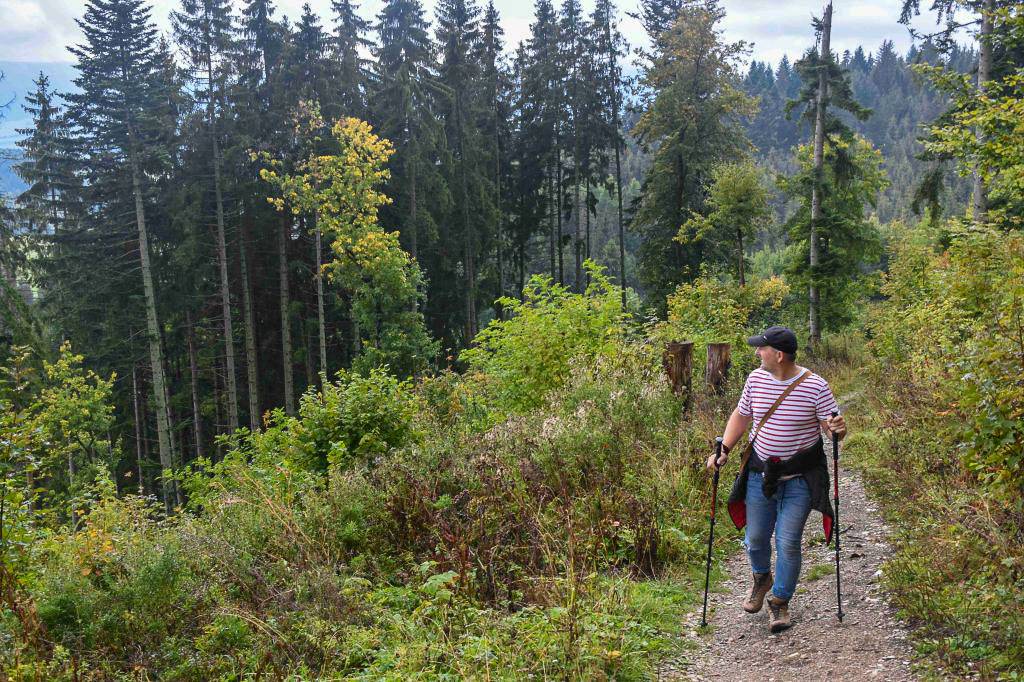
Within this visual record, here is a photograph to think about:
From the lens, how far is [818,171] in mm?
21562

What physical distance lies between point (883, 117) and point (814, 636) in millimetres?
157780

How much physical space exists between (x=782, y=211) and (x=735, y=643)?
127535mm

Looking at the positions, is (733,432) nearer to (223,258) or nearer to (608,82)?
(223,258)

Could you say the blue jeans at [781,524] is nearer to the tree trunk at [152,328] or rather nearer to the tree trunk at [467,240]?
the tree trunk at [152,328]

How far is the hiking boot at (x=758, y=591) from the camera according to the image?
201 inches

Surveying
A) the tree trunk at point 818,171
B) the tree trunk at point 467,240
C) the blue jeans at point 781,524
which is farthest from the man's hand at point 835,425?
the tree trunk at point 467,240

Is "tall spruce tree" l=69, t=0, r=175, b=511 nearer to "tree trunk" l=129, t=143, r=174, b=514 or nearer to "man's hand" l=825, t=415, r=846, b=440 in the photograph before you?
"tree trunk" l=129, t=143, r=174, b=514

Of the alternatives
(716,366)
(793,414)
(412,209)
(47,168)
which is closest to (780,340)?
(793,414)

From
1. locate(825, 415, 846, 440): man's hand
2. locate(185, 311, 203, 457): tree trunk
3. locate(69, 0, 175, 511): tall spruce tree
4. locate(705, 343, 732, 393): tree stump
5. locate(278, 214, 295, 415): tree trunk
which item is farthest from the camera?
locate(185, 311, 203, 457): tree trunk

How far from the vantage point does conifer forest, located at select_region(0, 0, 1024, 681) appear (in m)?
4.68

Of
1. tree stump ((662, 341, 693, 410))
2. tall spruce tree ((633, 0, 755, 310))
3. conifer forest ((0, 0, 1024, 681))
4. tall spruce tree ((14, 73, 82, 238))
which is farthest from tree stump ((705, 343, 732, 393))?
tall spruce tree ((14, 73, 82, 238))

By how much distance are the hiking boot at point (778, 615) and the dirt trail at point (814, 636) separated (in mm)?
61

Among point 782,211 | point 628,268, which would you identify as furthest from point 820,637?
point 782,211

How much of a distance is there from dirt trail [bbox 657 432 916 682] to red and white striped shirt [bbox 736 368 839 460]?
4.23ft
